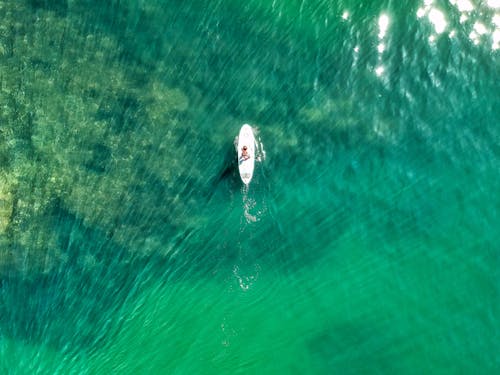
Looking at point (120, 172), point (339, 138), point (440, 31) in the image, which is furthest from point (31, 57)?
point (440, 31)

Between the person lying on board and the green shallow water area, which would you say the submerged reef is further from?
the person lying on board

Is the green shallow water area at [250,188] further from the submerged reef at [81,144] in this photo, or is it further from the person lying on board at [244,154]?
the person lying on board at [244,154]

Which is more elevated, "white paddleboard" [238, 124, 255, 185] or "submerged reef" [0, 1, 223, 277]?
"white paddleboard" [238, 124, 255, 185]

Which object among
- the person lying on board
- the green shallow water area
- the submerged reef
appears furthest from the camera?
the person lying on board

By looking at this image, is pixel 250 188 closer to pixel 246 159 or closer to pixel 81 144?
pixel 246 159

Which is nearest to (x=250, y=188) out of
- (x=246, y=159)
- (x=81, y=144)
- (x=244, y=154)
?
(x=246, y=159)

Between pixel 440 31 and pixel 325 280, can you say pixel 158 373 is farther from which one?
pixel 440 31

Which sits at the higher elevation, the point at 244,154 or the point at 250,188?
the point at 244,154

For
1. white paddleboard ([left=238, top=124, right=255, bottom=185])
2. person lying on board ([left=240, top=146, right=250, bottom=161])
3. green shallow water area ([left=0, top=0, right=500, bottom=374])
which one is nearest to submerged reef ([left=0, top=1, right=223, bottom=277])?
green shallow water area ([left=0, top=0, right=500, bottom=374])
